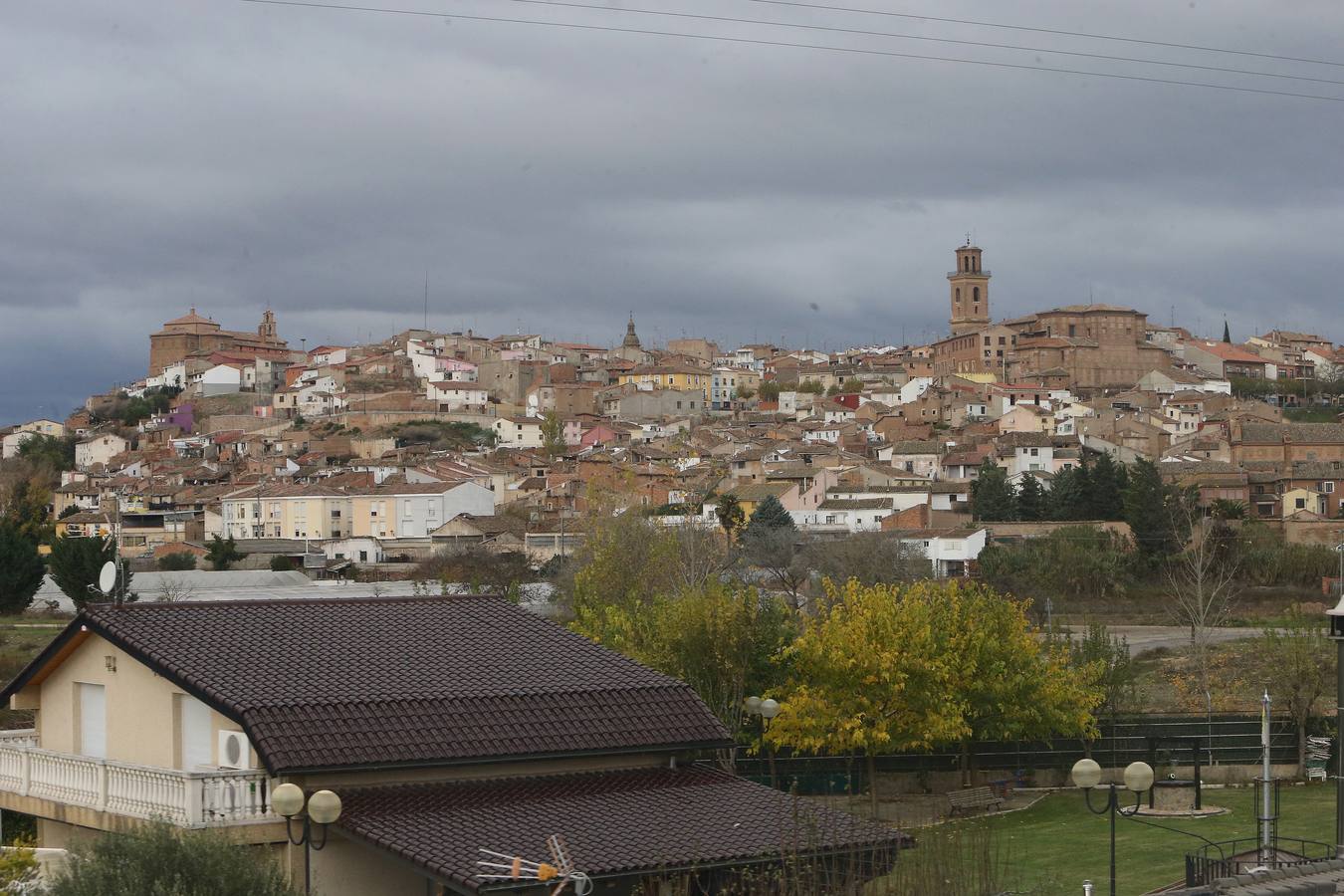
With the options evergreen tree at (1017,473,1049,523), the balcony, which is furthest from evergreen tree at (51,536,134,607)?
evergreen tree at (1017,473,1049,523)

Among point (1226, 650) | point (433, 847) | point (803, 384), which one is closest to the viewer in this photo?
point (433, 847)

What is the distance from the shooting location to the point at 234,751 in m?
14.0

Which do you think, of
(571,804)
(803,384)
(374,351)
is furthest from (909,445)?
(571,804)

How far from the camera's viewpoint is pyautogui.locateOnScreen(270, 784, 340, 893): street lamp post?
12.2 meters

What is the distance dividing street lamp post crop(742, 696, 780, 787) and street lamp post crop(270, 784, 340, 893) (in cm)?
913

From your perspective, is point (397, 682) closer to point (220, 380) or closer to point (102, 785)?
point (102, 785)

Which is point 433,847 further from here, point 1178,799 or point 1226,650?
point 1226,650

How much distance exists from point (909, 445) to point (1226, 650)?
151 feet

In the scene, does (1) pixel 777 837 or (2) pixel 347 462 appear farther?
(2) pixel 347 462

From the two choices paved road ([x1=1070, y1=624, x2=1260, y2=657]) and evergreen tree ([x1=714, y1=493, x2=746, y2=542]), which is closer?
paved road ([x1=1070, y1=624, x2=1260, y2=657])

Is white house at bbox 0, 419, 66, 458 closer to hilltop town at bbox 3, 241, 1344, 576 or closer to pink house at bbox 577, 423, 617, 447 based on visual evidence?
hilltop town at bbox 3, 241, 1344, 576

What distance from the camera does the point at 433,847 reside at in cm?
1262

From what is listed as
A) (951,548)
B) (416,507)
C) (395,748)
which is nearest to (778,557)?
(951,548)

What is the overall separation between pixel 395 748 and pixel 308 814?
3.69ft
